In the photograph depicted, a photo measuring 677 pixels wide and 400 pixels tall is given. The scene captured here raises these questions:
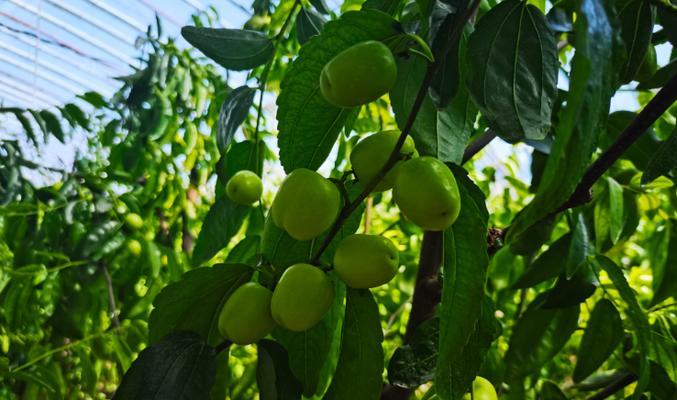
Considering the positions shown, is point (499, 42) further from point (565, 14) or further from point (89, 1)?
point (89, 1)

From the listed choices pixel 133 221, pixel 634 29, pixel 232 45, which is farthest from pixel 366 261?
pixel 133 221

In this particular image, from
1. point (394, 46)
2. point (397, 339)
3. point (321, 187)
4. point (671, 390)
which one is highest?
point (394, 46)

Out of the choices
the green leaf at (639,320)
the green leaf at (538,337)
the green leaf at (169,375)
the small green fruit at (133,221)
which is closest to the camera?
the green leaf at (169,375)

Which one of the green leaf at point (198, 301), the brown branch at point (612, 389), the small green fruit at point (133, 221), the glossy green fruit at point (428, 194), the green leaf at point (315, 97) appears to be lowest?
the small green fruit at point (133, 221)

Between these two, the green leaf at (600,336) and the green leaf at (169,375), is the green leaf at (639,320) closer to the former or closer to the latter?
the green leaf at (600,336)

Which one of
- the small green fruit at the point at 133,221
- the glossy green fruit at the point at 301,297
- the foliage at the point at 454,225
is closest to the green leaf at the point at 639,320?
the foliage at the point at 454,225

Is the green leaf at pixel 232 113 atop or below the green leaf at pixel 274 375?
atop

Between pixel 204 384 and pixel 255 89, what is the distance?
39 cm

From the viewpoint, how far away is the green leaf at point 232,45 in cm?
69

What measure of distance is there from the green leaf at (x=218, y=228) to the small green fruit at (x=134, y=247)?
0.94 m

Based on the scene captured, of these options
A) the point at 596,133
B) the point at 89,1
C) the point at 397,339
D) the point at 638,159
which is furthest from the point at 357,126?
the point at 89,1

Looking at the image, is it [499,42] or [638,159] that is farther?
[638,159]

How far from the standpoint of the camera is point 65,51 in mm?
4605

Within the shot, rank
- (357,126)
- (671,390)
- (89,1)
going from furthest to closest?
(89,1), (357,126), (671,390)
